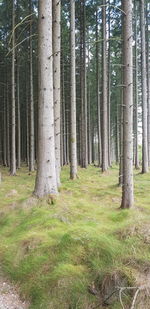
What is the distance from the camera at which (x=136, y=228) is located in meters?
4.44

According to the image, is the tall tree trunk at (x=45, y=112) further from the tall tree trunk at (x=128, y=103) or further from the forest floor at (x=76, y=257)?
the tall tree trunk at (x=128, y=103)

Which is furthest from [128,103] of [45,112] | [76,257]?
[76,257]

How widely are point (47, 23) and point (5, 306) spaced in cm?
658

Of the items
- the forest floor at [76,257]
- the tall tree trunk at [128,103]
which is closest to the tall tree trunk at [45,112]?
the forest floor at [76,257]

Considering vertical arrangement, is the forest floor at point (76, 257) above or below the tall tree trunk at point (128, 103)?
below

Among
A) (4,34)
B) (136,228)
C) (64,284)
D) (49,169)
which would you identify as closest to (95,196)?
(49,169)

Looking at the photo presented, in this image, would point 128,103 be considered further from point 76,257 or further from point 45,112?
point 76,257

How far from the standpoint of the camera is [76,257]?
13.2ft

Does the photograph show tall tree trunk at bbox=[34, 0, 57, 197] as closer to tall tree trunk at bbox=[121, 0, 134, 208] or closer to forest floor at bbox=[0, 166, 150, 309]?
forest floor at bbox=[0, 166, 150, 309]

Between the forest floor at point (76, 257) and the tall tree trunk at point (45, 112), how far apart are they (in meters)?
0.78

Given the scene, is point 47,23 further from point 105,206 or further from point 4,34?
point 4,34

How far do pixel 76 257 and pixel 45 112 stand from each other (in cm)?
410

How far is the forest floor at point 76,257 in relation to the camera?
3.29 meters

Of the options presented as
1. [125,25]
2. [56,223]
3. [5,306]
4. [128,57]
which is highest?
[125,25]
